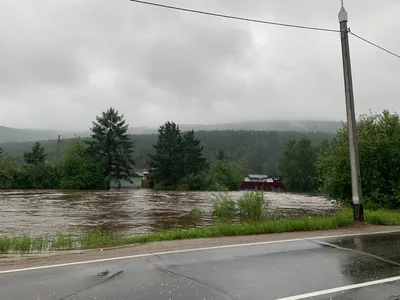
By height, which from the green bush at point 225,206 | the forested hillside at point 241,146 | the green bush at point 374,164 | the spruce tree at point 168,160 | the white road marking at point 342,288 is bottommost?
the white road marking at point 342,288

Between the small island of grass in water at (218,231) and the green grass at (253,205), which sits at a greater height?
the green grass at (253,205)

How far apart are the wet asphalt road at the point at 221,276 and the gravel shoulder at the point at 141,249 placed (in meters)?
0.73

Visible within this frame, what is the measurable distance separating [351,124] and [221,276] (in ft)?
30.9

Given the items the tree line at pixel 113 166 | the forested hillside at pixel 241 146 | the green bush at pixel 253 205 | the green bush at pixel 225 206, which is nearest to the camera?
the green bush at pixel 253 205

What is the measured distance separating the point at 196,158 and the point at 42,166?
31.4 metres

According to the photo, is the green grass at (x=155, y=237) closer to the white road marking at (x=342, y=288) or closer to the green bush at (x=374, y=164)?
the white road marking at (x=342, y=288)

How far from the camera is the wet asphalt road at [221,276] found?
5.05 metres

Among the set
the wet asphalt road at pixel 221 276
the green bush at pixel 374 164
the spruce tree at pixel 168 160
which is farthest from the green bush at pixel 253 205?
the spruce tree at pixel 168 160

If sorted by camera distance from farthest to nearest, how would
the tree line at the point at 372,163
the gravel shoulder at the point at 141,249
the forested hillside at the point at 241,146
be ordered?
the forested hillside at the point at 241,146 < the tree line at the point at 372,163 < the gravel shoulder at the point at 141,249

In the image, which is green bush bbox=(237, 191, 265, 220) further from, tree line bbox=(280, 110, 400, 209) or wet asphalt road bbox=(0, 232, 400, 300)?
wet asphalt road bbox=(0, 232, 400, 300)

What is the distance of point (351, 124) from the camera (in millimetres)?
13086

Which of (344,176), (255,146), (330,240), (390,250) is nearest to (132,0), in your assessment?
(330,240)

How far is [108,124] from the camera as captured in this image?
6962 cm

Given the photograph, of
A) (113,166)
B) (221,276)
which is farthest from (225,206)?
(113,166)
